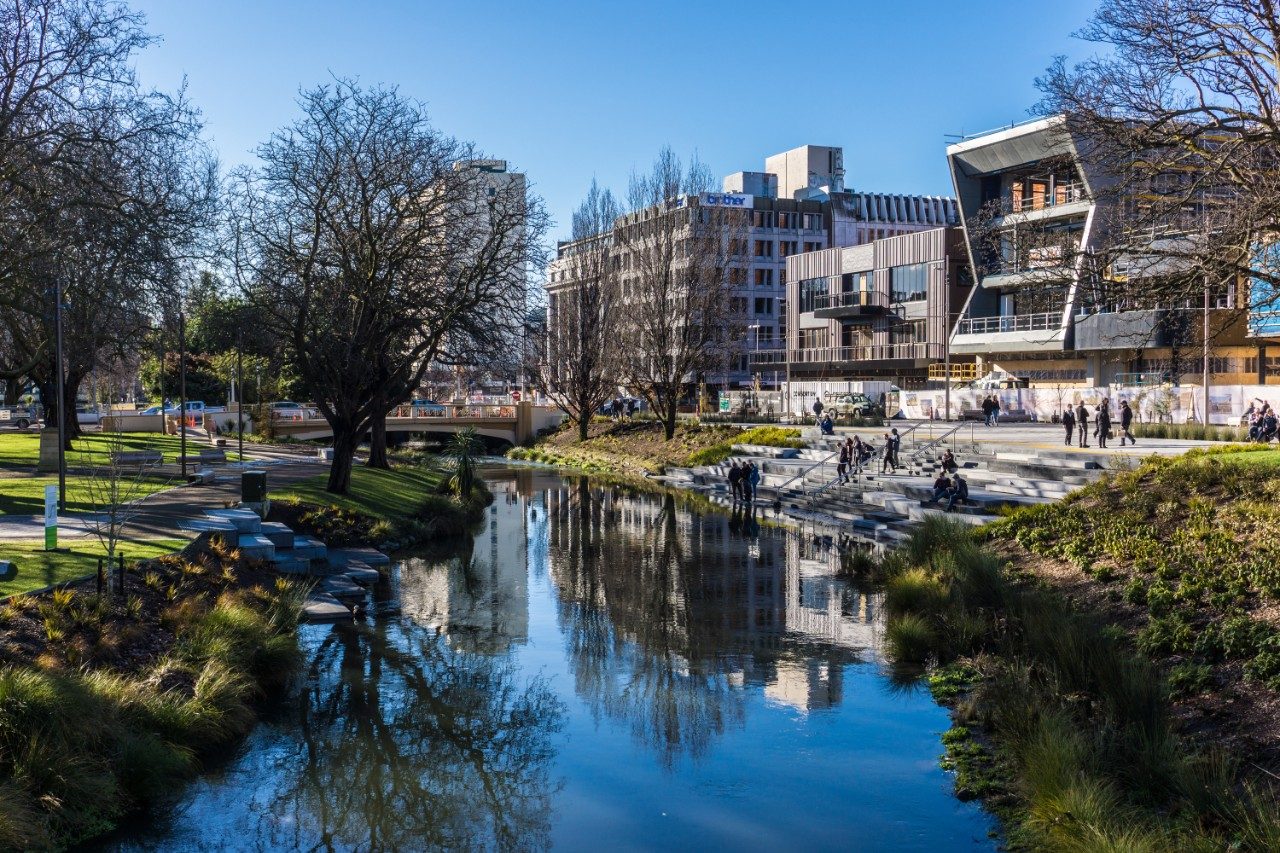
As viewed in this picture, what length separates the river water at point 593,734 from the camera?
39.5 feet

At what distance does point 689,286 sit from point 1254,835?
179 ft

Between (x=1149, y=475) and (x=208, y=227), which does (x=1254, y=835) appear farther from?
(x=208, y=227)

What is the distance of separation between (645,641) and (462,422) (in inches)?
2096

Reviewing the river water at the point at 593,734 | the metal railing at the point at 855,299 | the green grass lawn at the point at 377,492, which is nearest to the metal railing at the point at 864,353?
the metal railing at the point at 855,299

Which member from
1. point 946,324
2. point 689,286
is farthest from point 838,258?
point 689,286

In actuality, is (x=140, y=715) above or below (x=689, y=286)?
below

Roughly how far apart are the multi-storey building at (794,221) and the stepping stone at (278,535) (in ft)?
247

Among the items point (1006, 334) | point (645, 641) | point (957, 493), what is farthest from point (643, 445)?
point (645, 641)

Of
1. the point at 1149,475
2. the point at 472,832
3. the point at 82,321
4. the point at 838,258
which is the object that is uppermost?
the point at 838,258

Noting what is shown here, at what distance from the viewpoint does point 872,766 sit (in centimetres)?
1384

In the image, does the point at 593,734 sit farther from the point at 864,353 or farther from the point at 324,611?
the point at 864,353

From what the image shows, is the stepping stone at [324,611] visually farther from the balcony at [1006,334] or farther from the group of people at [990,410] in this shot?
the balcony at [1006,334]

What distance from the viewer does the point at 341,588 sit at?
938 inches

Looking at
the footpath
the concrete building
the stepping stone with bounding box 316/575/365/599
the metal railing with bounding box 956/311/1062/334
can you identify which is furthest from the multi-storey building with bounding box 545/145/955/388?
the stepping stone with bounding box 316/575/365/599
